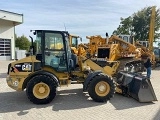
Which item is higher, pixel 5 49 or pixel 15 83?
pixel 5 49

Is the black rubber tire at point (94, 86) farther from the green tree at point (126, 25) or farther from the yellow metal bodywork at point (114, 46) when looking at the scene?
the green tree at point (126, 25)

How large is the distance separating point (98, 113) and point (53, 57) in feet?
8.45

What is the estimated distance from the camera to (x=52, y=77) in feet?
25.9

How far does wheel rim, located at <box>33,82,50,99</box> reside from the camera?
25.5 ft

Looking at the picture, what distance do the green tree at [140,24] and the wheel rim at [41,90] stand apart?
127ft

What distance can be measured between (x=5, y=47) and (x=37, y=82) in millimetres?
26072

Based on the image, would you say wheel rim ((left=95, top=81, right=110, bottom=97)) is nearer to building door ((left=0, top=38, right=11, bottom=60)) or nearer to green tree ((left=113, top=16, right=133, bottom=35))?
building door ((left=0, top=38, right=11, bottom=60))

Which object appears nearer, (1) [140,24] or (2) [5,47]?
(2) [5,47]

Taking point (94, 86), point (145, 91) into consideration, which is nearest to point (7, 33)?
point (94, 86)

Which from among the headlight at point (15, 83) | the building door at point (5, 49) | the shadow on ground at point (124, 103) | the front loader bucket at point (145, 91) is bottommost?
the shadow on ground at point (124, 103)

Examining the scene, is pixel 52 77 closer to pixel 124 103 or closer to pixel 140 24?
pixel 124 103

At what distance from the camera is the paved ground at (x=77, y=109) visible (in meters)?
6.52

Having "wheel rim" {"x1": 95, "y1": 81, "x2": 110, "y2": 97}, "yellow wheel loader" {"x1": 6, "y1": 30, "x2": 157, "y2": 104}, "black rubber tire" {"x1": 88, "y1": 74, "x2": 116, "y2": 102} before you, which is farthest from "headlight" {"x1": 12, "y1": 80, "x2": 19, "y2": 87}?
"wheel rim" {"x1": 95, "y1": 81, "x2": 110, "y2": 97}

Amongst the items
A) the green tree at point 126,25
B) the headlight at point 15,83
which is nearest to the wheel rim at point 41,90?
the headlight at point 15,83
